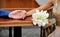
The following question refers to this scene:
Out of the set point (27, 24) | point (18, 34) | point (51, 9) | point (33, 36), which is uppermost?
point (51, 9)

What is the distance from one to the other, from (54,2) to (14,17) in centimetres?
49

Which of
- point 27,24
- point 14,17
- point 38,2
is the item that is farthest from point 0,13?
point 38,2

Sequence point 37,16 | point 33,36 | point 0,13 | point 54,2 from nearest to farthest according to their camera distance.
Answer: point 37,16, point 0,13, point 54,2, point 33,36

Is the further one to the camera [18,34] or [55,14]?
[18,34]

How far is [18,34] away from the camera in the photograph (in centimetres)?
167

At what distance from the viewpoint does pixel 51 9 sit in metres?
1.50

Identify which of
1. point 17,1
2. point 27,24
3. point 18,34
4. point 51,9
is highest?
point 17,1

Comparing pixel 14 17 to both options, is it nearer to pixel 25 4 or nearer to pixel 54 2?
pixel 54 2

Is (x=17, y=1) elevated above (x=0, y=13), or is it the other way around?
(x=17, y=1)

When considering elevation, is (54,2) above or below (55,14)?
above

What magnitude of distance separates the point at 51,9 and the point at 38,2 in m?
1.23

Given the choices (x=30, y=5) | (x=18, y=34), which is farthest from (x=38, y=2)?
(x=18, y=34)

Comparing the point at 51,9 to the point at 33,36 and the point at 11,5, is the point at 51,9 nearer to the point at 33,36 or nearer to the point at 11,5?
the point at 11,5

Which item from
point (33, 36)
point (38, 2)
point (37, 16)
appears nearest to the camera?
point (37, 16)
